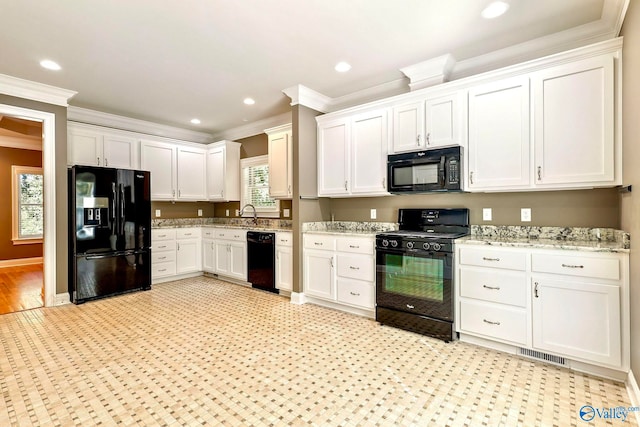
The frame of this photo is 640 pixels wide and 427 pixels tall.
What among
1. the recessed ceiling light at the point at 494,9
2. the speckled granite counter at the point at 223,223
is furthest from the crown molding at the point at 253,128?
the recessed ceiling light at the point at 494,9

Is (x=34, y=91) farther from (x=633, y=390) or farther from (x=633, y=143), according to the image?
(x=633, y=390)

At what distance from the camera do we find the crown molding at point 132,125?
4.69 metres

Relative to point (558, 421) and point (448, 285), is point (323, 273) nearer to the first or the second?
point (448, 285)

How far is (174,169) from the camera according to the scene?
5473 mm

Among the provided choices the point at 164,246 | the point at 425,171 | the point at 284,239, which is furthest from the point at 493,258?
the point at 164,246

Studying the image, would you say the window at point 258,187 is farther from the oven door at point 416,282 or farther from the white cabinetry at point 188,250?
the oven door at point 416,282

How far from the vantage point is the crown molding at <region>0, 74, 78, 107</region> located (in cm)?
359

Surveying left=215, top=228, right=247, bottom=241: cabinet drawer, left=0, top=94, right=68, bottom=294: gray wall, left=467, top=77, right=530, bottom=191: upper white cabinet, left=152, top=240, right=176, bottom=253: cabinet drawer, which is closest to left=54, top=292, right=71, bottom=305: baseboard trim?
left=0, top=94, right=68, bottom=294: gray wall

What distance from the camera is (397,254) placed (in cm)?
316

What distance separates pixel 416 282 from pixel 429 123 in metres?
1.59

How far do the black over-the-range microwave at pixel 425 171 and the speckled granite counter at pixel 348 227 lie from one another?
2.04 feet

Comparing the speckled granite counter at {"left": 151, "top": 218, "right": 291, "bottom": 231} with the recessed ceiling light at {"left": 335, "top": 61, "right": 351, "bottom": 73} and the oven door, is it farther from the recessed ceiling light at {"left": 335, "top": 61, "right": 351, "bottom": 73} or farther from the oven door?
the recessed ceiling light at {"left": 335, "top": 61, "right": 351, "bottom": 73}

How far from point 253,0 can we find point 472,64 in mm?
Answer: 2237

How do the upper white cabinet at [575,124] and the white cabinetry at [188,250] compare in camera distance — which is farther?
the white cabinetry at [188,250]
